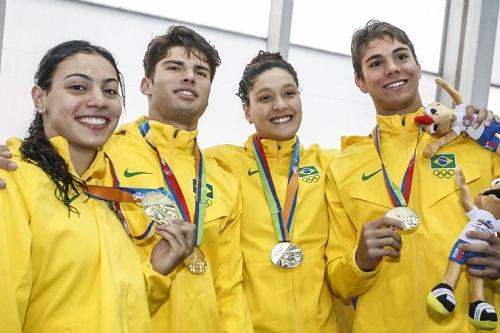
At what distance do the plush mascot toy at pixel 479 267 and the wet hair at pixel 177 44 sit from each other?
1169 mm

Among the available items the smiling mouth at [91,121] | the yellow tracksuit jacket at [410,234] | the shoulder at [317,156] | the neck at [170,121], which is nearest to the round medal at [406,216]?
the yellow tracksuit jacket at [410,234]

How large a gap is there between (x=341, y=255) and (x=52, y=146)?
1.30m

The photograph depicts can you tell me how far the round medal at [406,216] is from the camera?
7.10 ft

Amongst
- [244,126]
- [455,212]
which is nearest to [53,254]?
[455,212]

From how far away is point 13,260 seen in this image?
1481 mm

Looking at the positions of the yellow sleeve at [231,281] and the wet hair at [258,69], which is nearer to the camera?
the yellow sleeve at [231,281]

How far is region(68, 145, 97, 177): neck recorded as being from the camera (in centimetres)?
187

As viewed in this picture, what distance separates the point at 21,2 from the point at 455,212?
355 cm

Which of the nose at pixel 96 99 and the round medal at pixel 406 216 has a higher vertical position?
the nose at pixel 96 99

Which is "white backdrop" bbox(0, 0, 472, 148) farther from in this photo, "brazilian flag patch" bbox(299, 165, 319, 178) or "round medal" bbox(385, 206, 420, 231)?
"round medal" bbox(385, 206, 420, 231)

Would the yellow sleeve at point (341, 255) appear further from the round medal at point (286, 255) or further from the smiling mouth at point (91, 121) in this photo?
the smiling mouth at point (91, 121)

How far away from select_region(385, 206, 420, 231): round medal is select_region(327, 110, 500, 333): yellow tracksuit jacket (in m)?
0.13

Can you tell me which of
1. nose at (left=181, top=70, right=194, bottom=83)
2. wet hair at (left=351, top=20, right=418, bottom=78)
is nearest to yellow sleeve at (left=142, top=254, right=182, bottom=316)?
nose at (left=181, top=70, right=194, bottom=83)

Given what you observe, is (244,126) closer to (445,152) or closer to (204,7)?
(204,7)
